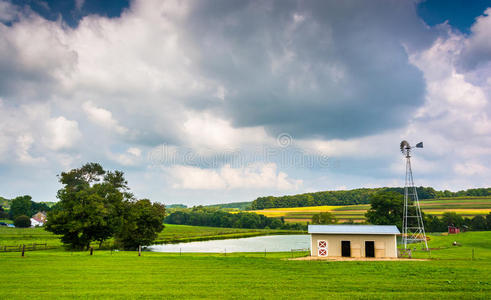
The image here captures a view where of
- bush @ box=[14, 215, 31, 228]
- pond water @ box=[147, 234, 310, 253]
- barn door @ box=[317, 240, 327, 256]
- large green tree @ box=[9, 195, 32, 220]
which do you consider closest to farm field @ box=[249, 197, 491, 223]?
pond water @ box=[147, 234, 310, 253]

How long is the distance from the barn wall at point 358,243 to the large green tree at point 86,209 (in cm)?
3273

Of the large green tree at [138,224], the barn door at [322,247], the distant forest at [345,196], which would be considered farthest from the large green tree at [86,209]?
the distant forest at [345,196]

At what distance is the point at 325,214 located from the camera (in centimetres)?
10562

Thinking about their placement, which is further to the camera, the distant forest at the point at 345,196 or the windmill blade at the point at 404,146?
the distant forest at the point at 345,196

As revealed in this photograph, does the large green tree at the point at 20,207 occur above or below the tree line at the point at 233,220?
above

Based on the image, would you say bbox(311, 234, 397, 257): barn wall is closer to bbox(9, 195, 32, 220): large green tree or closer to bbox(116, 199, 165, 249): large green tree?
bbox(116, 199, 165, 249): large green tree

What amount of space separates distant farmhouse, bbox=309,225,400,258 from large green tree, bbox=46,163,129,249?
32299 millimetres

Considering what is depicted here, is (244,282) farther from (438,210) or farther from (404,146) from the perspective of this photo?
(438,210)

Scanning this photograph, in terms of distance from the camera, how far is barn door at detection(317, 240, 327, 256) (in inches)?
1426

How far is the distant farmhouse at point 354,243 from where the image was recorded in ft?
117

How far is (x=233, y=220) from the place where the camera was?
143625 millimetres

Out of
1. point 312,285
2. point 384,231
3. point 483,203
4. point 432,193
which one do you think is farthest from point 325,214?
point 312,285

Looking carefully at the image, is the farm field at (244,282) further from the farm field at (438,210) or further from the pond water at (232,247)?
the farm field at (438,210)

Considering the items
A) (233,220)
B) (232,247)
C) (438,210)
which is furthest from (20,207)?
(438,210)
